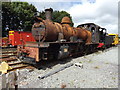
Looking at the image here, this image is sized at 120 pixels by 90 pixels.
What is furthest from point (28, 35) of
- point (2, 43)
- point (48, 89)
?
point (48, 89)

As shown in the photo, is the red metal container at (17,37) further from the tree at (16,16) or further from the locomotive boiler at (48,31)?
the tree at (16,16)

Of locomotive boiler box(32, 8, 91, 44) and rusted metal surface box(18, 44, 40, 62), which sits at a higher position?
locomotive boiler box(32, 8, 91, 44)

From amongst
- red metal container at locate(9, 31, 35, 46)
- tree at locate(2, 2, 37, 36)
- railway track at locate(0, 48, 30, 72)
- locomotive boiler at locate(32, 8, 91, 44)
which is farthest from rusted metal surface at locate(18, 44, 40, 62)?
tree at locate(2, 2, 37, 36)

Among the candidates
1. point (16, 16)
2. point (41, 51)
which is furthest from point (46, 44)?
point (16, 16)

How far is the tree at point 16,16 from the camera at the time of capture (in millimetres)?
22812

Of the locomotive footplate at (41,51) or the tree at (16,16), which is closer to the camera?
the locomotive footplate at (41,51)

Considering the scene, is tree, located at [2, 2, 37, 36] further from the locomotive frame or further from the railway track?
the locomotive frame

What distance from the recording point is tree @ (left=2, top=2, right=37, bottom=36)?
898 inches

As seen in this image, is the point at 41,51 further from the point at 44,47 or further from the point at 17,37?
the point at 17,37

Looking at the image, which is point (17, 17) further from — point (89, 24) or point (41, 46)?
point (41, 46)

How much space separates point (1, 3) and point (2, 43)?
37.3 feet

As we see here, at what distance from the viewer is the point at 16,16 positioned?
24234mm

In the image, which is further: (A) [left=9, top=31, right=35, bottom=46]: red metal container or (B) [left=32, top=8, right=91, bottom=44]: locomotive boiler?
(A) [left=9, top=31, right=35, bottom=46]: red metal container

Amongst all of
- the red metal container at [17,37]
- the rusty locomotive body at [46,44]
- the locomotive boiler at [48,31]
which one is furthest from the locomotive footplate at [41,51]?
the red metal container at [17,37]
